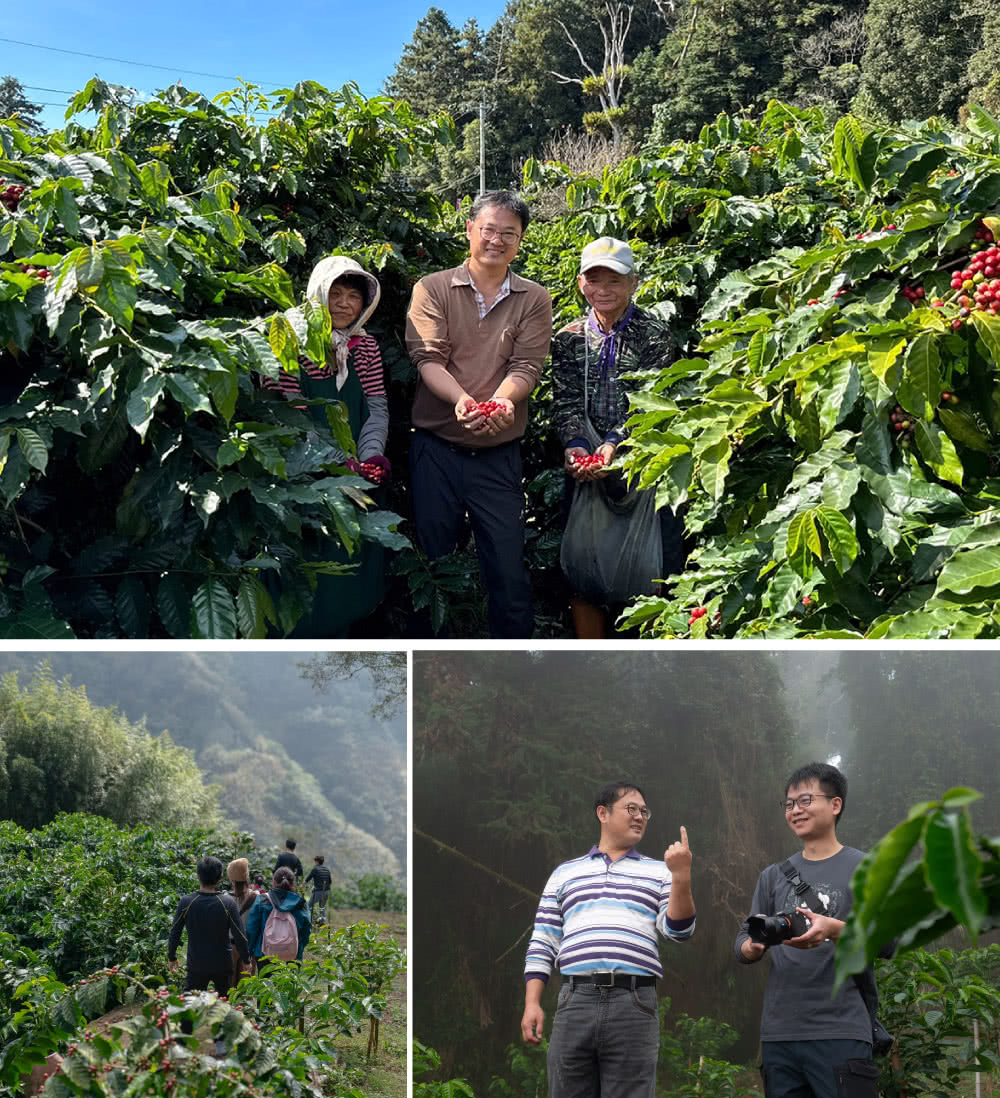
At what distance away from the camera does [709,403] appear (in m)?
2.45

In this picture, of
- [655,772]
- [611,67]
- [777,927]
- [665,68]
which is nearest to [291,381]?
[655,772]

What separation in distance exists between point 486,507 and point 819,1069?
2314 mm

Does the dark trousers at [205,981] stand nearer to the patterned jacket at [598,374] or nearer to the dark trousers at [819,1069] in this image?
the dark trousers at [819,1069]

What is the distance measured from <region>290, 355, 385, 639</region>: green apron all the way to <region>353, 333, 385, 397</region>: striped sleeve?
0.10ft

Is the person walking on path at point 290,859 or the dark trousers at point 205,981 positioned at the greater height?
the person walking on path at point 290,859

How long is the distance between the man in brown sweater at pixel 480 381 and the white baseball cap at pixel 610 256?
0.20 meters

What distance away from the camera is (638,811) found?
1688 millimetres

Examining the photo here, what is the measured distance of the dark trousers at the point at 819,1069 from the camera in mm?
1614

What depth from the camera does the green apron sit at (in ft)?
11.1

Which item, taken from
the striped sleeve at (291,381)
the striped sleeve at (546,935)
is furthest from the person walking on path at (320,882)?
the striped sleeve at (291,381)

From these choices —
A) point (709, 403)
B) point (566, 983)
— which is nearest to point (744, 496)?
point (709, 403)

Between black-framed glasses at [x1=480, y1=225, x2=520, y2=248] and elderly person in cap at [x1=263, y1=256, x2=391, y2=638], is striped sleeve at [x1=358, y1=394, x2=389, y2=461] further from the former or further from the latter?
black-framed glasses at [x1=480, y1=225, x2=520, y2=248]

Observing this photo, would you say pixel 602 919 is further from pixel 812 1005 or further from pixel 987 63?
pixel 987 63

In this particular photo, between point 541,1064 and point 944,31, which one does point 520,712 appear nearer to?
point 541,1064
